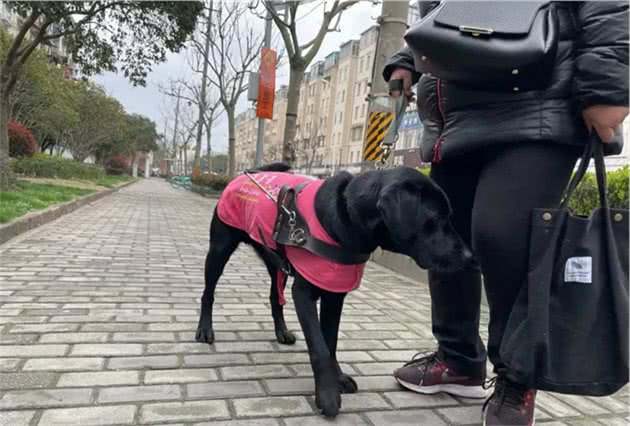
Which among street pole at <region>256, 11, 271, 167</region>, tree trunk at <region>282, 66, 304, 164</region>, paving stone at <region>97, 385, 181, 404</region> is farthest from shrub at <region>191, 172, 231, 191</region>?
paving stone at <region>97, 385, 181, 404</region>

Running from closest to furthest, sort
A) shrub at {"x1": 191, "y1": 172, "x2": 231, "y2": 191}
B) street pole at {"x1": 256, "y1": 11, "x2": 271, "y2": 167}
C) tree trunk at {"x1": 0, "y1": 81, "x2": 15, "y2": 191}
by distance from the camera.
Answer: tree trunk at {"x1": 0, "y1": 81, "x2": 15, "y2": 191}, street pole at {"x1": 256, "y1": 11, "x2": 271, "y2": 167}, shrub at {"x1": 191, "y1": 172, "x2": 231, "y2": 191}

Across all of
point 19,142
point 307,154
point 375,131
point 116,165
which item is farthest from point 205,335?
point 116,165

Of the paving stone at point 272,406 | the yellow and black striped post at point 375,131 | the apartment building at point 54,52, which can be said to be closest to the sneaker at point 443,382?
the paving stone at point 272,406

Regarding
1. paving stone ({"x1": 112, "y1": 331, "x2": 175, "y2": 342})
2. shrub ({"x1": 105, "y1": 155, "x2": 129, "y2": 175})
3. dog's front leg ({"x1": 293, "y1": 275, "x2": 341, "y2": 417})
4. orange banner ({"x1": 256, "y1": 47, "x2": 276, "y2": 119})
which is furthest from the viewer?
shrub ({"x1": 105, "y1": 155, "x2": 129, "y2": 175})

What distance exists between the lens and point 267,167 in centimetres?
316

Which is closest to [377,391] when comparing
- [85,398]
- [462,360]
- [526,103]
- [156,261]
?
[462,360]

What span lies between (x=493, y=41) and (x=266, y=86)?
10.1 metres

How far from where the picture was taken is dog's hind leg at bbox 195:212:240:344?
288cm

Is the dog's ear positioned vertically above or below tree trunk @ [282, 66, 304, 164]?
below

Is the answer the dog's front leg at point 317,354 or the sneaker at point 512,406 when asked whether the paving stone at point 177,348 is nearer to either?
the dog's front leg at point 317,354

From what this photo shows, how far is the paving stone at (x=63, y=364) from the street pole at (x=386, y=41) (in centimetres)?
446

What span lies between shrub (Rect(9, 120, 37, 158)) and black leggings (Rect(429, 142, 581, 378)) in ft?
63.7

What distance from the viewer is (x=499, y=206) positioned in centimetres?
184

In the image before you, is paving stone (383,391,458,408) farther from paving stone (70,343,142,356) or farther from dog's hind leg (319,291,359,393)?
paving stone (70,343,142,356)
